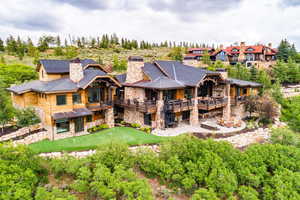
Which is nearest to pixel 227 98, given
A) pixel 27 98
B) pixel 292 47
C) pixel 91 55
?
pixel 27 98

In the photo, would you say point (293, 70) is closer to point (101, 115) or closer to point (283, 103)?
point (283, 103)

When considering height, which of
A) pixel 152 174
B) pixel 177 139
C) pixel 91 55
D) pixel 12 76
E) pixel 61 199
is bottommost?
pixel 152 174

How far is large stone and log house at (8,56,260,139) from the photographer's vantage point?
15094 mm

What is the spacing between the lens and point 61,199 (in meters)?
7.89

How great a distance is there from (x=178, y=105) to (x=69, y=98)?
9.24m

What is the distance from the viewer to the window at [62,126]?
14.6 metres

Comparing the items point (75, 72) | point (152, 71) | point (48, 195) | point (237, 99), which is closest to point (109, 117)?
point (75, 72)

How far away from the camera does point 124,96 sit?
20906 millimetres

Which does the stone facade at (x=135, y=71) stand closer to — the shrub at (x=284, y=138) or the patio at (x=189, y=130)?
the patio at (x=189, y=130)

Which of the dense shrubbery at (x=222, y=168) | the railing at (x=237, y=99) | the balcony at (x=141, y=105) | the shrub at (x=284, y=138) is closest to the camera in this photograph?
the dense shrubbery at (x=222, y=168)

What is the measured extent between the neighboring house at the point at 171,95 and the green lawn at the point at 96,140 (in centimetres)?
250

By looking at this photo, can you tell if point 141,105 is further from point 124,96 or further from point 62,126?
point 62,126

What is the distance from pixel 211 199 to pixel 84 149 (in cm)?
803

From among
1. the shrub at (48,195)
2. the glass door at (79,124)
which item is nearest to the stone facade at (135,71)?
the glass door at (79,124)
